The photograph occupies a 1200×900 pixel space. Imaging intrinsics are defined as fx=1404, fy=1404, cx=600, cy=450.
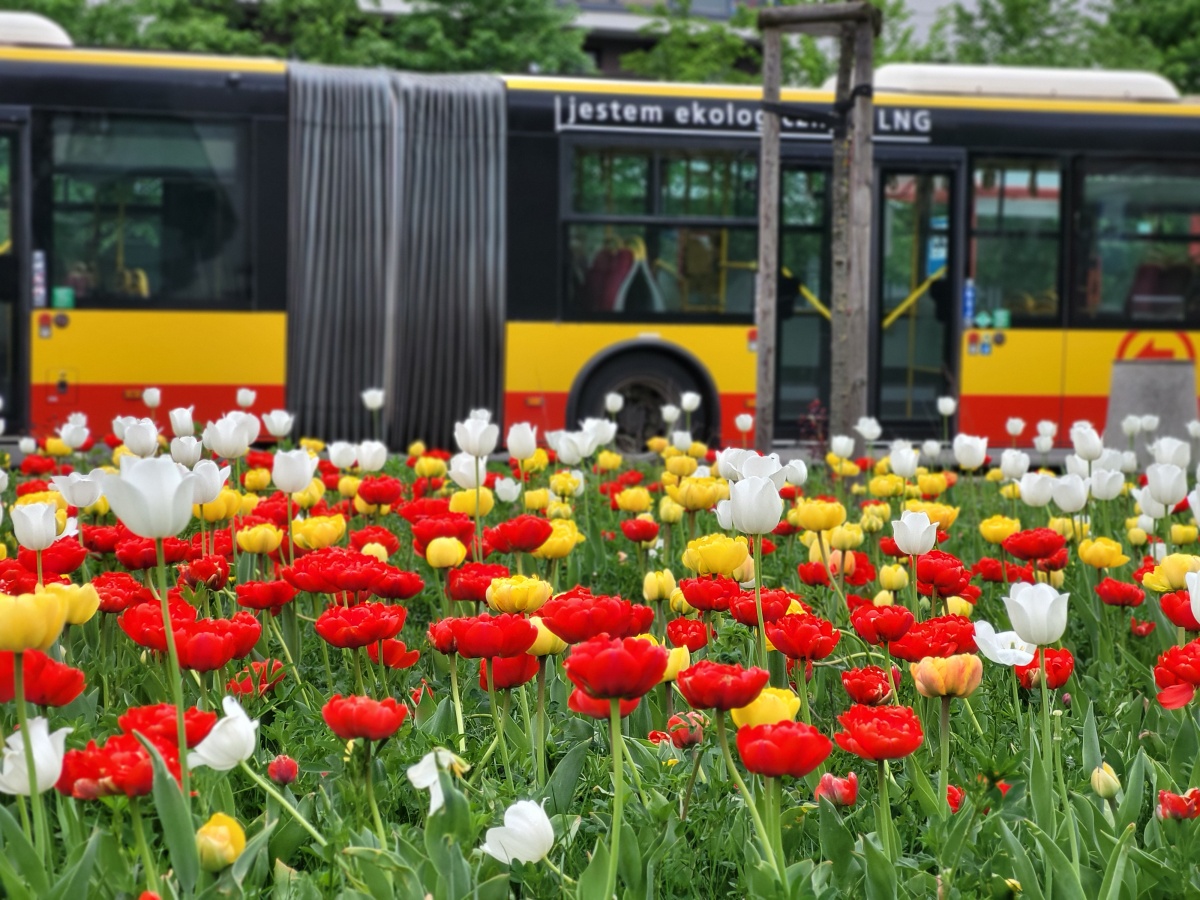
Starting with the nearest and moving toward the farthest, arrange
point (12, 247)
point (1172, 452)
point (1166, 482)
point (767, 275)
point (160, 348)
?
point (1166, 482), point (1172, 452), point (767, 275), point (12, 247), point (160, 348)

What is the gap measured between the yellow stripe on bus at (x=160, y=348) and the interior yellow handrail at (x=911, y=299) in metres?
4.92

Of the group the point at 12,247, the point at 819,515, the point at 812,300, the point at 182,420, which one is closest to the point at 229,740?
the point at 819,515

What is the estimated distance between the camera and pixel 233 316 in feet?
34.8

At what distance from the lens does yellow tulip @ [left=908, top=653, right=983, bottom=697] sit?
2.01 metres

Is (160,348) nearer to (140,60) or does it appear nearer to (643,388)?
(140,60)

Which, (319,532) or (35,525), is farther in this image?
(319,532)

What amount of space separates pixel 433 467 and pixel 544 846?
9.92ft

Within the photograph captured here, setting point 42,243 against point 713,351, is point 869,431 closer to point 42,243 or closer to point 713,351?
point 713,351

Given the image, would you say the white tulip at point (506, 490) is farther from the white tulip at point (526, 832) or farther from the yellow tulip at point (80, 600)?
the white tulip at point (526, 832)

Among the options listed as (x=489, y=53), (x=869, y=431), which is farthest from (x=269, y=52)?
(x=869, y=431)

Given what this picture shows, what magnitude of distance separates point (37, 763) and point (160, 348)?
9162mm

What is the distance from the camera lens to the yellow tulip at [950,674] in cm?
201

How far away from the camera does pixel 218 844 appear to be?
5.33 ft

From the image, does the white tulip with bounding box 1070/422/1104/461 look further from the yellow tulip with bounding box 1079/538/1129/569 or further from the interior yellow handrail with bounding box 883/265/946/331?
the interior yellow handrail with bounding box 883/265/946/331
